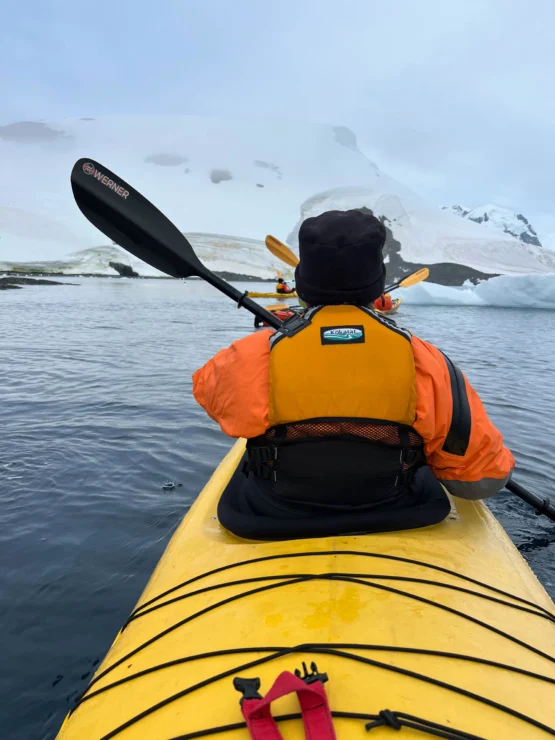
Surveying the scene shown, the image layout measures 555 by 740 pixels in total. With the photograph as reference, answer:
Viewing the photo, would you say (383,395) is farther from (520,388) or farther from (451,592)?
(520,388)

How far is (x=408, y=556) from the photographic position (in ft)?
6.07

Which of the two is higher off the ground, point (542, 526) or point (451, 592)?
point (451, 592)

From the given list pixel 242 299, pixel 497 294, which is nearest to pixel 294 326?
pixel 242 299

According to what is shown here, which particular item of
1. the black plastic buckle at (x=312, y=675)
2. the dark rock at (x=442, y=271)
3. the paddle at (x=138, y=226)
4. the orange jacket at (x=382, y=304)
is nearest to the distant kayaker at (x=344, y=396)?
the black plastic buckle at (x=312, y=675)

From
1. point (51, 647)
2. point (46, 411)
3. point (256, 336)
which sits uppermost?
point (256, 336)

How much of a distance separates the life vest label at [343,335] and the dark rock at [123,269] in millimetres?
58483

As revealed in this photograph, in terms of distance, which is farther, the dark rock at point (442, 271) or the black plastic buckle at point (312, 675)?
the dark rock at point (442, 271)

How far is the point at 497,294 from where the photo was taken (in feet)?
84.7

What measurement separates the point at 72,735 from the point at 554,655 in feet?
4.34

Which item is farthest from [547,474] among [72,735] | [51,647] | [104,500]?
[72,735]

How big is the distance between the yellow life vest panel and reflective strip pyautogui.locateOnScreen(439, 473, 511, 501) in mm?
442

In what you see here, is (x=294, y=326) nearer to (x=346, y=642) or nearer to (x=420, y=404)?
(x=420, y=404)

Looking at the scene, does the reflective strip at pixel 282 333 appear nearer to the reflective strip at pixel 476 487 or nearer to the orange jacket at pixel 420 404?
the orange jacket at pixel 420 404

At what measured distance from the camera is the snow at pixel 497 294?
78.7 feet
